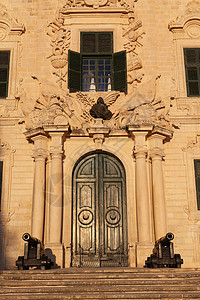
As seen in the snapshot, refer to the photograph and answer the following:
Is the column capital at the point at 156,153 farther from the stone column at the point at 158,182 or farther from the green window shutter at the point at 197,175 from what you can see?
the green window shutter at the point at 197,175

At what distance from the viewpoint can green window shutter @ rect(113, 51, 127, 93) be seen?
13.8 metres

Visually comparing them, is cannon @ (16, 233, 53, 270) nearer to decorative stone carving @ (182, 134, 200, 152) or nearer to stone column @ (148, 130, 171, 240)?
stone column @ (148, 130, 171, 240)

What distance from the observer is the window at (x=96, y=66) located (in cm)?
1388

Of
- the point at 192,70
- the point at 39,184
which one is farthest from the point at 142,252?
the point at 192,70

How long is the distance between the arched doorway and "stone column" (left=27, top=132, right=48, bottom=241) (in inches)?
42.1

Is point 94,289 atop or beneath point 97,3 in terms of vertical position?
beneath

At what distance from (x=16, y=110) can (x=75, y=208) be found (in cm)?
408

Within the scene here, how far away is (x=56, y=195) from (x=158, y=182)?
10.5ft

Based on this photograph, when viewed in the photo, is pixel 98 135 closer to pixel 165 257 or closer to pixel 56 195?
pixel 56 195

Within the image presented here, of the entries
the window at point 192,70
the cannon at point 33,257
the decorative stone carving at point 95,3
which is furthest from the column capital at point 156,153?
the decorative stone carving at point 95,3

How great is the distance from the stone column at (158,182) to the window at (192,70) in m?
2.31

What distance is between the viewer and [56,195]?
12.1 meters

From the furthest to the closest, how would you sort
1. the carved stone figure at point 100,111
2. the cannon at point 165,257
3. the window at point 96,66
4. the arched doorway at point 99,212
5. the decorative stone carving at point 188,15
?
the decorative stone carving at point 188,15
the window at point 96,66
the carved stone figure at point 100,111
the arched doorway at point 99,212
the cannon at point 165,257

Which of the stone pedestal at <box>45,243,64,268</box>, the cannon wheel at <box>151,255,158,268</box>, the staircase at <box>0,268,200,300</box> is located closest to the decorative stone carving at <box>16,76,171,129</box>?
the stone pedestal at <box>45,243,64,268</box>
